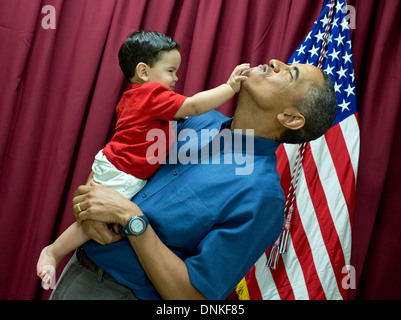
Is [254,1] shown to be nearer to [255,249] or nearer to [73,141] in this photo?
[73,141]

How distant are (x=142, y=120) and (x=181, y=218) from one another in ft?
1.35

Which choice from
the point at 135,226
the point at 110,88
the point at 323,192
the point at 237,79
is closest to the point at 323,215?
the point at 323,192

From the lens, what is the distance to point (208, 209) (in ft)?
3.85

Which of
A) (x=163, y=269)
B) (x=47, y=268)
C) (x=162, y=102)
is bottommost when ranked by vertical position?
(x=47, y=268)

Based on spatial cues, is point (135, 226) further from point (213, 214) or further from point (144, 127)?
point (144, 127)

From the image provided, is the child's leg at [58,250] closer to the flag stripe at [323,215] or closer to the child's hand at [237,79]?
the child's hand at [237,79]

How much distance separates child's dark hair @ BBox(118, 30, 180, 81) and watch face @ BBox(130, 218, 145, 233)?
0.67 meters

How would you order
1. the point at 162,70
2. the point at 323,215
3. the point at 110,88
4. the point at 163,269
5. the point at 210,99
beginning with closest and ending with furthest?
the point at 163,269
the point at 210,99
the point at 162,70
the point at 323,215
the point at 110,88

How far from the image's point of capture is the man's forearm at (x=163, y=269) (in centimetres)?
112

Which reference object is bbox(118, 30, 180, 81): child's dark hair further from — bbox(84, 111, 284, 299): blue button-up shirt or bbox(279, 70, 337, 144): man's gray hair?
bbox(279, 70, 337, 144): man's gray hair

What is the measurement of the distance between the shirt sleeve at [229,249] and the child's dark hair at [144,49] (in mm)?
710

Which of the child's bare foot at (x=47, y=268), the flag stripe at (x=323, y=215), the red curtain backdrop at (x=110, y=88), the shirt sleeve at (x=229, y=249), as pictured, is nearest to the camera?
the shirt sleeve at (x=229, y=249)

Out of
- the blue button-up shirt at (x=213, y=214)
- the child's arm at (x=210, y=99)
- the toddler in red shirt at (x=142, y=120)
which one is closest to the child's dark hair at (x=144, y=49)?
the toddler in red shirt at (x=142, y=120)

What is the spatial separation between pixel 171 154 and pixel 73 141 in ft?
3.85
